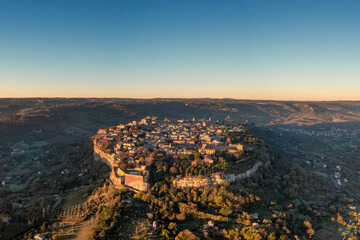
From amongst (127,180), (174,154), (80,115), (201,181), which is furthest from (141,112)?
(201,181)

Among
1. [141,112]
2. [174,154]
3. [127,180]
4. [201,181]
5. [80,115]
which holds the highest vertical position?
[141,112]

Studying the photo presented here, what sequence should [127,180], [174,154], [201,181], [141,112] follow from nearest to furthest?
[201,181], [127,180], [174,154], [141,112]

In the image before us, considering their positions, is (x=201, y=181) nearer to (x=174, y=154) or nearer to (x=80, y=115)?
(x=174, y=154)

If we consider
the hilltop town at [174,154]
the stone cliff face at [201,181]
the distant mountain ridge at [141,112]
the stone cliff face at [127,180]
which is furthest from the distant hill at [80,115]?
the stone cliff face at [201,181]

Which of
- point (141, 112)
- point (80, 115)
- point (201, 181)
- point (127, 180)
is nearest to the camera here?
point (201, 181)

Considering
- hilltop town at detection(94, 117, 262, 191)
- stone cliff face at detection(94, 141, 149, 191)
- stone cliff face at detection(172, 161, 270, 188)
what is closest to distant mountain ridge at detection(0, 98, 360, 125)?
hilltop town at detection(94, 117, 262, 191)

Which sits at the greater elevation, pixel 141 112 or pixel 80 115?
pixel 141 112

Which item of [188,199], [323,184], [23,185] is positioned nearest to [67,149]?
[23,185]

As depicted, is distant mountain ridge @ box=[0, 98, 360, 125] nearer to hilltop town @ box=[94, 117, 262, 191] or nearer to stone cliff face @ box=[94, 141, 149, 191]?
hilltop town @ box=[94, 117, 262, 191]

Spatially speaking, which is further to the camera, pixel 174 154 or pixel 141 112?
pixel 141 112
